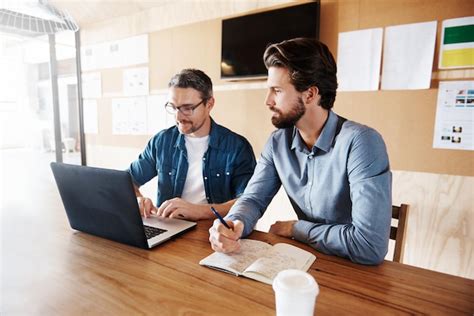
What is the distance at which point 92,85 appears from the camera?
347 centimetres

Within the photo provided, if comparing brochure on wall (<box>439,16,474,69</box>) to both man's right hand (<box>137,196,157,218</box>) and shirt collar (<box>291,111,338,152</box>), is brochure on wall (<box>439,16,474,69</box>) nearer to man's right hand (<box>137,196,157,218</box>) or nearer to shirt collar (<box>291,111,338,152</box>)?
shirt collar (<box>291,111,338,152</box>)

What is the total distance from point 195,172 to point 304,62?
84 centimetres

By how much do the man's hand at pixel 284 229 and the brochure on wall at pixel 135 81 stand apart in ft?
7.85

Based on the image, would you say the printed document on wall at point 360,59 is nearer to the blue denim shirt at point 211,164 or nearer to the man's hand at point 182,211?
the blue denim shirt at point 211,164

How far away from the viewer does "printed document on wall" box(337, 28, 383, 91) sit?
1.89 meters

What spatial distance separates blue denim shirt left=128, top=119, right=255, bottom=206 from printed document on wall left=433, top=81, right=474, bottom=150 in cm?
112

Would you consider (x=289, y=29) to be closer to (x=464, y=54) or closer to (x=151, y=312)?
(x=464, y=54)

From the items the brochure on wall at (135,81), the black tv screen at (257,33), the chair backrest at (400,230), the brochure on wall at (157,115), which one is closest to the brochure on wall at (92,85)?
the brochure on wall at (135,81)

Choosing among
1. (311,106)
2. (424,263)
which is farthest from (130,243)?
(424,263)

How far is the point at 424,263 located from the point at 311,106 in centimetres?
138

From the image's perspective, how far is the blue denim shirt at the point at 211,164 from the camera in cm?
161

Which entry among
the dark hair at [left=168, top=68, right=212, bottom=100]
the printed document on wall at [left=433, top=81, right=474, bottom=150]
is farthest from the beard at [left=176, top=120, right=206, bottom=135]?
the printed document on wall at [left=433, top=81, right=474, bottom=150]

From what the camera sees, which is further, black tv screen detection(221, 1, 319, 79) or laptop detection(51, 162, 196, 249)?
black tv screen detection(221, 1, 319, 79)

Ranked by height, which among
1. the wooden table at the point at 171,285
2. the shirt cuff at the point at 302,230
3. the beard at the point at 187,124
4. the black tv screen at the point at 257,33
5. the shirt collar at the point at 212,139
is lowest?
the wooden table at the point at 171,285
